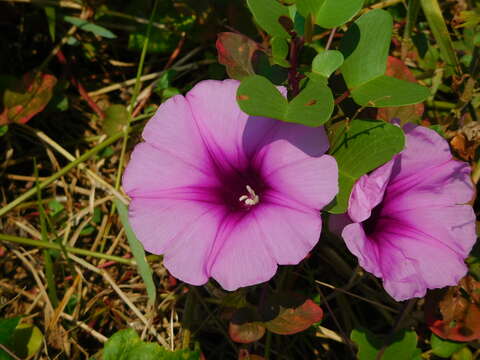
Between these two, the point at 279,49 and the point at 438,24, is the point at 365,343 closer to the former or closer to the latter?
the point at 279,49

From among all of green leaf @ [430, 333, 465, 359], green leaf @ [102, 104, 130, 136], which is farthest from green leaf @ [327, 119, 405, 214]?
green leaf @ [102, 104, 130, 136]

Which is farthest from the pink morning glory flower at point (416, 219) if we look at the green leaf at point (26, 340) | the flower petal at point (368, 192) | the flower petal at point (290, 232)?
the green leaf at point (26, 340)

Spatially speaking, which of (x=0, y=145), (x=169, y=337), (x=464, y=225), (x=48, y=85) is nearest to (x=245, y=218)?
(x=464, y=225)

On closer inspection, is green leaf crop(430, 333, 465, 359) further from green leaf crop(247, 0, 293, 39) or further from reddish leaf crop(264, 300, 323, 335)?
green leaf crop(247, 0, 293, 39)

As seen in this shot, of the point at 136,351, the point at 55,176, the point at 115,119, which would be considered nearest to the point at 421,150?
the point at 136,351

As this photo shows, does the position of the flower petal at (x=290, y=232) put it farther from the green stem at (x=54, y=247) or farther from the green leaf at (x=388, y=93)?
the green stem at (x=54, y=247)

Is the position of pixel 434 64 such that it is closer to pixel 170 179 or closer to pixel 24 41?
pixel 170 179
